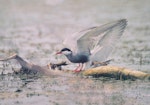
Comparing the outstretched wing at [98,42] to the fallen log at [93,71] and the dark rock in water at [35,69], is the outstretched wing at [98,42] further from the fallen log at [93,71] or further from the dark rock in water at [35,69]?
the dark rock in water at [35,69]

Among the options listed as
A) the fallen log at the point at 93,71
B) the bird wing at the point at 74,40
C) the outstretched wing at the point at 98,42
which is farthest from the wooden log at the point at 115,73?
the bird wing at the point at 74,40

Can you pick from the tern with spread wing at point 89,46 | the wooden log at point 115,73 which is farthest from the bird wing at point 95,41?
the wooden log at point 115,73

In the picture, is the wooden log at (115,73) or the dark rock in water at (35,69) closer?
the wooden log at (115,73)

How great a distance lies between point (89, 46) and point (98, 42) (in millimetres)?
87

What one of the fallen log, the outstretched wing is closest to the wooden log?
the fallen log

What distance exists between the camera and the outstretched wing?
14.6 ft

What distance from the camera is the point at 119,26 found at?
462 centimetres

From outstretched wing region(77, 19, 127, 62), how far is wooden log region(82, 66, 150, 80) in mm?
102

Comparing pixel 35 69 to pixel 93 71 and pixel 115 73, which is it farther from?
pixel 115 73

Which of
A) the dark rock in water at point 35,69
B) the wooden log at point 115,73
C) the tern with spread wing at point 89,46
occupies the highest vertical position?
the tern with spread wing at point 89,46

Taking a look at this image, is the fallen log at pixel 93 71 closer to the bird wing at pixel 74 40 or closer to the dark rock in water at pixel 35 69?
the dark rock in water at pixel 35 69

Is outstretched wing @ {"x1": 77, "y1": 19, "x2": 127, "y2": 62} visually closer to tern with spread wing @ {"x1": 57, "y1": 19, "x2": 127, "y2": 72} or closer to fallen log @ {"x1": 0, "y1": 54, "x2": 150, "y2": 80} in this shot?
tern with spread wing @ {"x1": 57, "y1": 19, "x2": 127, "y2": 72}

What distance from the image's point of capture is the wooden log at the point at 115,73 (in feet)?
14.2

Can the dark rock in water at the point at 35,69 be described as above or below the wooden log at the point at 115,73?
above
